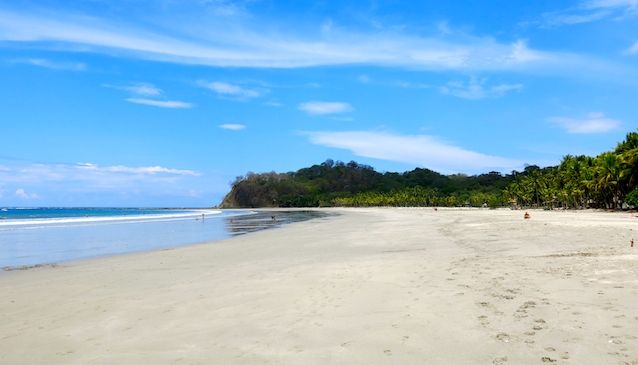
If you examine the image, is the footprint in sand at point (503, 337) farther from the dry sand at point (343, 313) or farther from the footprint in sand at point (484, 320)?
the footprint in sand at point (484, 320)

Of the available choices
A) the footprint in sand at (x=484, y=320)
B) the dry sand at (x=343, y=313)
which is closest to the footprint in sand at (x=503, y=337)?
the dry sand at (x=343, y=313)

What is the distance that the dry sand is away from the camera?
625 cm

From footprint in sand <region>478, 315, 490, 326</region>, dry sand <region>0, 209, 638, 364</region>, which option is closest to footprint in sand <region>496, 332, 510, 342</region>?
dry sand <region>0, 209, 638, 364</region>

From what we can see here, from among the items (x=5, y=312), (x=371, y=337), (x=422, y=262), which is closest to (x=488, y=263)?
(x=422, y=262)

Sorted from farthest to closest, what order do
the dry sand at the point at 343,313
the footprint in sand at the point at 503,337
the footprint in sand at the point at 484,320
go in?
the footprint in sand at the point at 484,320
the footprint in sand at the point at 503,337
the dry sand at the point at 343,313

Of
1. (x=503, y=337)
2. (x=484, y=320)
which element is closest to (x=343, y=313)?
(x=484, y=320)

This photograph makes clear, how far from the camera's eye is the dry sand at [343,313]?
246 inches

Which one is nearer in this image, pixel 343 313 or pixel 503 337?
pixel 503 337

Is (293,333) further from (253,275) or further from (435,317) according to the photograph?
(253,275)

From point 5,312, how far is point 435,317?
8.77 meters

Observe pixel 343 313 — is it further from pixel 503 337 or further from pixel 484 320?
pixel 503 337

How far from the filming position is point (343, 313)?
8.40 meters

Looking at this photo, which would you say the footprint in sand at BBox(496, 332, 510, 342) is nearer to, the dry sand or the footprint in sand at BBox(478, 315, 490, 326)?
the dry sand

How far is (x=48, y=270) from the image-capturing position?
1703cm
